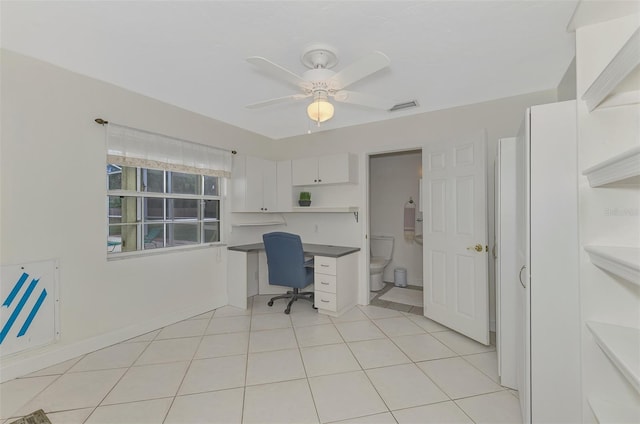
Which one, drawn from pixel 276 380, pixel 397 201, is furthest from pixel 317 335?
pixel 397 201

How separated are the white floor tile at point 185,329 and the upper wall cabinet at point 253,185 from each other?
4.69 feet

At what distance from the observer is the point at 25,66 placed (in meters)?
2.03

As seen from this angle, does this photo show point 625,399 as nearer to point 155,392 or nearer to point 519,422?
point 519,422

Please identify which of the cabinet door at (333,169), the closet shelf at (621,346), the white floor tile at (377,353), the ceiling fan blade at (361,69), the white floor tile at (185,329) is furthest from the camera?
the cabinet door at (333,169)

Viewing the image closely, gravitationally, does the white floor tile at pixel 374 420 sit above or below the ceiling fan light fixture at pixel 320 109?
below

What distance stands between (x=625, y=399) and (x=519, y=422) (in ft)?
1.79

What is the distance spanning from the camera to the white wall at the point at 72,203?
1997mm

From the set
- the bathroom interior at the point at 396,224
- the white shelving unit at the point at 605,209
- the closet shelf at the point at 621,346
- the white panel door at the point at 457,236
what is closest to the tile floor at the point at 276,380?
the white panel door at the point at 457,236

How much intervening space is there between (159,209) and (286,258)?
1524 millimetres

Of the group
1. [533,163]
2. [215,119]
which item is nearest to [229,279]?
[215,119]

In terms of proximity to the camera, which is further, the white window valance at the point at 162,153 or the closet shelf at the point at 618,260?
the white window valance at the point at 162,153

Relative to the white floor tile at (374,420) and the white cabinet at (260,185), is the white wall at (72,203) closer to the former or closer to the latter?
the white cabinet at (260,185)

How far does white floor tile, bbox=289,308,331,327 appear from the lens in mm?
3017

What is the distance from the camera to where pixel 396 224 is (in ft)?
15.5
